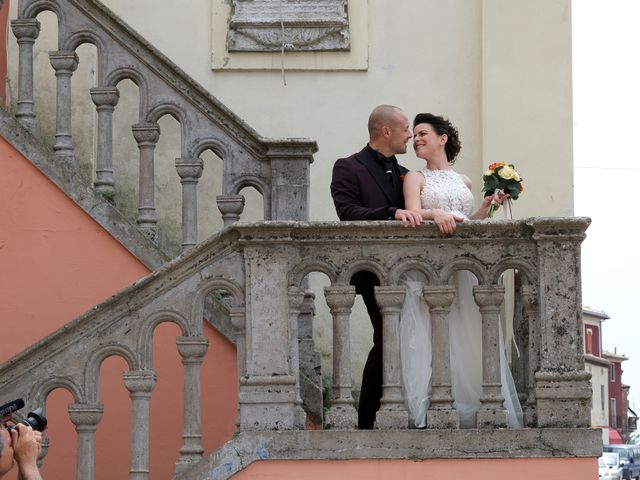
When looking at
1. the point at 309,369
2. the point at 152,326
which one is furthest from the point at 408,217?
the point at 309,369

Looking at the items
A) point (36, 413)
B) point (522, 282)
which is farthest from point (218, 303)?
point (36, 413)

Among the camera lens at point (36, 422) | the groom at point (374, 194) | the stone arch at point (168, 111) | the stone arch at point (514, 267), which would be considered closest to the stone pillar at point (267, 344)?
the groom at point (374, 194)

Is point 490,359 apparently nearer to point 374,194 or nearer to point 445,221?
point 445,221

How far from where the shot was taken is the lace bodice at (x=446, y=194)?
809 centimetres

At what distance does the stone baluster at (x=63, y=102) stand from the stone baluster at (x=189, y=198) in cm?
69

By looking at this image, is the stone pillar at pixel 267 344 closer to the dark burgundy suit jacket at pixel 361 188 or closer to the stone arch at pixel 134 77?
the dark burgundy suit jacket at pixel 361 188

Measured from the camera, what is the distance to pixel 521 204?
420 inches

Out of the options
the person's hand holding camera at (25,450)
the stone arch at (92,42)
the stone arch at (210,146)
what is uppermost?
the stone arch at (92,42)

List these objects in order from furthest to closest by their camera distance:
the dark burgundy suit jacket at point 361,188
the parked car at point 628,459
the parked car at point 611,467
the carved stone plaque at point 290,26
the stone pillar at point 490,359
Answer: the parked car at point 628,459
the parked car at point 611,467
the carved stone plaque at point 290,26
the dark burgundy suit jacket at point 361,188
the stone pillar at point 490,359

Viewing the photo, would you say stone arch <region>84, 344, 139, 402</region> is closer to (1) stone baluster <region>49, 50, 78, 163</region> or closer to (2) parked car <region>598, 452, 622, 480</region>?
(1) stone baluster <region>49, 50, 78, 163</region>

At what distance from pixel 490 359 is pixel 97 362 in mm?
1891

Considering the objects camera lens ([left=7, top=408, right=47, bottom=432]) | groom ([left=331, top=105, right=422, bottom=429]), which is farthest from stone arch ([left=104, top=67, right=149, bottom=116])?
camera lens ([left=7, top=408, right=47, bottom=432])

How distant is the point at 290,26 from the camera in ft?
36.6

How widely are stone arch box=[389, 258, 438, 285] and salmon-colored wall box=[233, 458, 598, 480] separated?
867 millimetres
